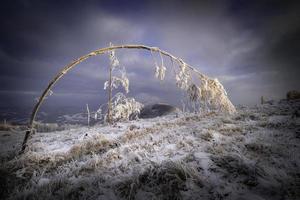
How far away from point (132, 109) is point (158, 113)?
17.2 m

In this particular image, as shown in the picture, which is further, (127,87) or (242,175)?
(127,87)

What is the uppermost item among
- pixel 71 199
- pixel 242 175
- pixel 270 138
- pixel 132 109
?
pixel 132 109

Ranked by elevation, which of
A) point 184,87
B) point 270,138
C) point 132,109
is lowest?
point 270,138

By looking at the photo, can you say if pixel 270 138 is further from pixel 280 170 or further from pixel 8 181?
pixel 8 181

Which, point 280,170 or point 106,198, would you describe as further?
point 280,170

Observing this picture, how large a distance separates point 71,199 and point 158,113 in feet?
68.8

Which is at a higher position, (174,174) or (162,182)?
(174,174)

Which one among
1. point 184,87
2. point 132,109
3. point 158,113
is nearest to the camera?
point 184,87

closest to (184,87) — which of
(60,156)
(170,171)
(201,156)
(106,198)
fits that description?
(201,156)

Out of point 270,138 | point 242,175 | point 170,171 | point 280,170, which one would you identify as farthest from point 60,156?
point 270,138

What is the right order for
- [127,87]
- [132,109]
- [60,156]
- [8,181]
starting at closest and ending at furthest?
[8,181] → [60,156] → [127,87] → [132,109]

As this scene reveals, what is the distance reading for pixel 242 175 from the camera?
2.85 meters

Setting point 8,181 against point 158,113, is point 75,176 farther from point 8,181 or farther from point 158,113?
point 158,113

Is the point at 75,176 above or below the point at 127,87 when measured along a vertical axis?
below
